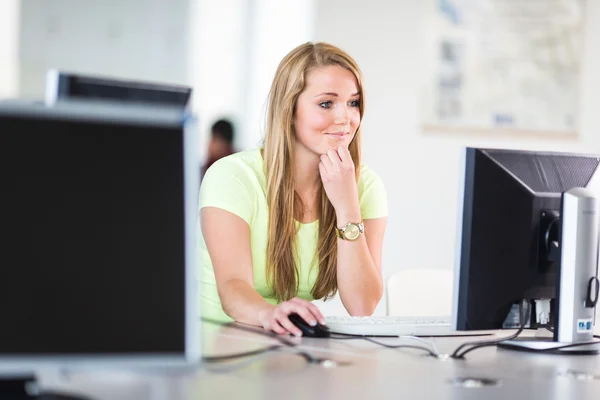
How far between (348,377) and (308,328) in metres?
0.42

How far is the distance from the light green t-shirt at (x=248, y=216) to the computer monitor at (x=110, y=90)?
1.46ft

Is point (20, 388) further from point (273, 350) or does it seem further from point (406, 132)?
point (406, 132)

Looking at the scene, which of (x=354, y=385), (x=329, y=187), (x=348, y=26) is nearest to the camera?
(x=354, y=385)

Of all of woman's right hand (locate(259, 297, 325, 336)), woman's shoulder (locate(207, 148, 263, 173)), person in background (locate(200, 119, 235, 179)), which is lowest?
woman's right hand (locate(259, 297, 325, 336))

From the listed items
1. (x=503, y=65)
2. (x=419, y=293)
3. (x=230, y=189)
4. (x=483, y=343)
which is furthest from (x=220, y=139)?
(x=483, y=343)

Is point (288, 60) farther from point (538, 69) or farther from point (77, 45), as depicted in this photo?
point (77, 45)

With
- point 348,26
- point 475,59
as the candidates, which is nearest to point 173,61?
point 348,26

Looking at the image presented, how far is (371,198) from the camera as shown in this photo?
7.80 ft

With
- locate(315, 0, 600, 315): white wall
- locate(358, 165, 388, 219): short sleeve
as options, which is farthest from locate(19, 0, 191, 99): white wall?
locate(358, 165, 388, 219): short sleeve

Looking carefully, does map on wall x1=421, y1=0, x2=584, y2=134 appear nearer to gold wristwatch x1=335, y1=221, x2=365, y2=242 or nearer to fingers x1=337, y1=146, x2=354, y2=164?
fingers x1=337, y1=146, x2=354, y2=164

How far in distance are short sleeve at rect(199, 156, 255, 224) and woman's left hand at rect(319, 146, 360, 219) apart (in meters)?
0.20

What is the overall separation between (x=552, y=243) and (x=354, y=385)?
0.60 metres

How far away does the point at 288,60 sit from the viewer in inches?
90.7

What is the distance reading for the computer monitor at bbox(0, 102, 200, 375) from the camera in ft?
3.26
